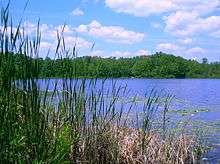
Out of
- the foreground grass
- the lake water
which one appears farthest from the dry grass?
the lake water

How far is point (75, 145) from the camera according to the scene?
6.18 meters

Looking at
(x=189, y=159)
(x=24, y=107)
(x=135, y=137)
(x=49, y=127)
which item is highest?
(x=24, y=107)

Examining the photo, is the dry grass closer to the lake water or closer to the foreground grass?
the foreground grass

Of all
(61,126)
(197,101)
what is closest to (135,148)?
(61,126)

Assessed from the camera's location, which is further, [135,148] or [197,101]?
[197,101]

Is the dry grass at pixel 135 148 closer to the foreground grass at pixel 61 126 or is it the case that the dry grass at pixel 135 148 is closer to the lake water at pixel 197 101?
the foreground grass at pixel 61 126

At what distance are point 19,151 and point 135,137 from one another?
13.6ft

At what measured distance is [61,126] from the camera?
5.39m

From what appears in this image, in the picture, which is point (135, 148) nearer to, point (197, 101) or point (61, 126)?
point (61, 126)

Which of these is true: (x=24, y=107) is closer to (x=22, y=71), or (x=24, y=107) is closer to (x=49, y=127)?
(x=22, y=71)

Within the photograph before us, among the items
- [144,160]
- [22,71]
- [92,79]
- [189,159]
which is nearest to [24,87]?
[22,71]

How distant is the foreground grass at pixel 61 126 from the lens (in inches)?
165

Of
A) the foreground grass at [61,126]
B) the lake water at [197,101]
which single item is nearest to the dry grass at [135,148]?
the foreground grass at [61,126]

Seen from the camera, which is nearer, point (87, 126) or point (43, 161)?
point (43, 161)
